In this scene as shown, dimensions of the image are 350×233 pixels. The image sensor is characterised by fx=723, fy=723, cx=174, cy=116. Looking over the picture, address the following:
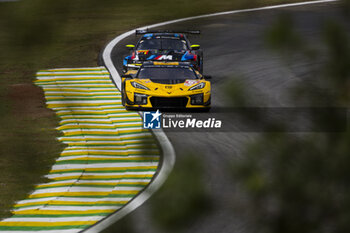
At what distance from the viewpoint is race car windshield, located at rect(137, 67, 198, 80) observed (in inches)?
606

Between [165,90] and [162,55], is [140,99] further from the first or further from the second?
[162,55]

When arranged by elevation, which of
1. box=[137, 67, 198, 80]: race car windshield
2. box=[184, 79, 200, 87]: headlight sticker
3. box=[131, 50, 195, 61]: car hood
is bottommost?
box=[131, 50, 195, 61]: car hood

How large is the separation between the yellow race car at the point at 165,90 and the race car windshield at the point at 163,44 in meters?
2.97

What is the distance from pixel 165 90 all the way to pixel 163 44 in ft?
13.1

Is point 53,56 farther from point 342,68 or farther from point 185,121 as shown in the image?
point 185,121

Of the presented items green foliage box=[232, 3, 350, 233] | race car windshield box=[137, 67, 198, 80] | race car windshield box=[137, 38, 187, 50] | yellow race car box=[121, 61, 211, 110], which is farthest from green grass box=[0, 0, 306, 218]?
race car windshield box=[137, 38, 187, 50]

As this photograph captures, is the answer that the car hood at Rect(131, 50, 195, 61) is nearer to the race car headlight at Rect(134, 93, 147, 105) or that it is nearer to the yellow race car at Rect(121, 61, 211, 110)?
the yellow race car at Rect(121, 61, 211, 110)

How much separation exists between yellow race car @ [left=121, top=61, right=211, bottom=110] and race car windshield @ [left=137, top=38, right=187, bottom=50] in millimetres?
2972

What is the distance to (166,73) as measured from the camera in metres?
15.5

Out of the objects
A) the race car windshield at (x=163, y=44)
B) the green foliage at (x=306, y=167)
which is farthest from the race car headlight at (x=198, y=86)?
the green foliage at (x=306, y=167)

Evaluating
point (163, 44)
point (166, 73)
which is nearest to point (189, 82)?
point (166, 73)

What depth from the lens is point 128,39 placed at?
2614cm

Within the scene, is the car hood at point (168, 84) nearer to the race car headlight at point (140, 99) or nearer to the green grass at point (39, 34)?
the race car headlight at point (140, 99)

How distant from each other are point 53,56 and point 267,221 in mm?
1013
